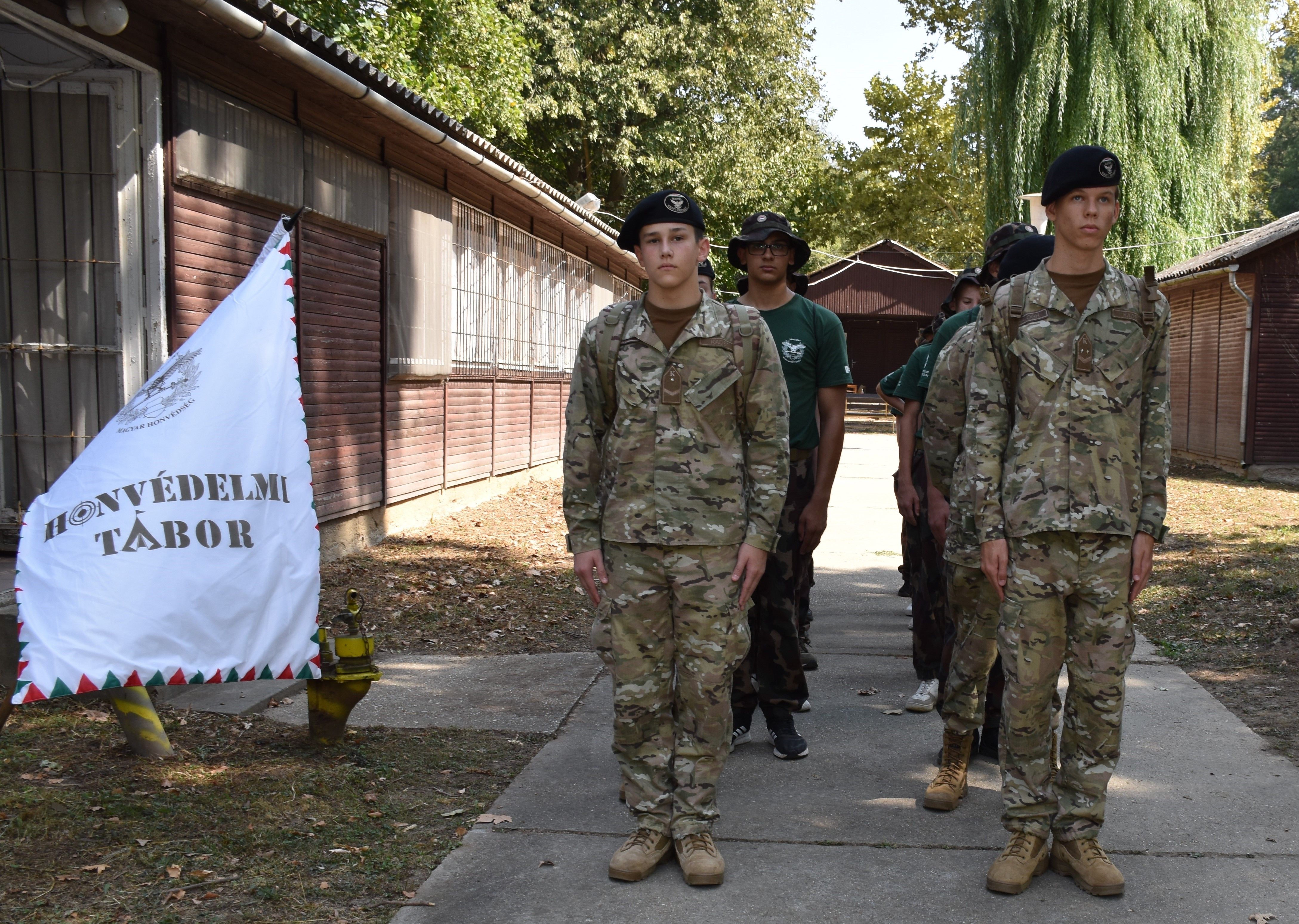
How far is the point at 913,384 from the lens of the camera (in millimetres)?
5164

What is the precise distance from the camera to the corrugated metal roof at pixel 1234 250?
17.1m

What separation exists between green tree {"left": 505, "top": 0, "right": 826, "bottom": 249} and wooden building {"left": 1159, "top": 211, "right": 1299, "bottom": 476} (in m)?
14.0

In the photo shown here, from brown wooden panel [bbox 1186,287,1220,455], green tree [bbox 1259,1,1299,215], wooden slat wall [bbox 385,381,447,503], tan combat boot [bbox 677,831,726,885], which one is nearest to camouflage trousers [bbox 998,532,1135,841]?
tan combat boot [bbox 677,831,726,885]

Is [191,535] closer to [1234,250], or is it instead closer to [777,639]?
[777,639]

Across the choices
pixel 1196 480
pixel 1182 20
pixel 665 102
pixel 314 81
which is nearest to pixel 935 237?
pixel 665 102

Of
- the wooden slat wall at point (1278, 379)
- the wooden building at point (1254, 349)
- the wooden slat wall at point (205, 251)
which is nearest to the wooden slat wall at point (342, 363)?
the wooden slat wall at point (205, 251)

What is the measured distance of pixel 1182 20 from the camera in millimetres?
20703

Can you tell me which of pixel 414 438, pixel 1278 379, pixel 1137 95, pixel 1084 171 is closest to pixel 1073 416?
pixel 1084 171

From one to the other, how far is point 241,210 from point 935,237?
138ft

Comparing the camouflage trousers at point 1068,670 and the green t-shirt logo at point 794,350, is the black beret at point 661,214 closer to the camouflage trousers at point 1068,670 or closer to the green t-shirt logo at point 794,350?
the green t-shirt logo at point 794,350

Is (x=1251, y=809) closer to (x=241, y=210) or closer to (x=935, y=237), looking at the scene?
(x=241, y=210)

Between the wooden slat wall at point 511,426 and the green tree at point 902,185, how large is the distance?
31062 mm

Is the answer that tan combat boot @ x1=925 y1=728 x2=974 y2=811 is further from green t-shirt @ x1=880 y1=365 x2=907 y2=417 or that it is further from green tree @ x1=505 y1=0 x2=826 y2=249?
green tree @ x1=505 y1=0 x2=826 y2=249

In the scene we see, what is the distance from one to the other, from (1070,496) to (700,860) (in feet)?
4.98
